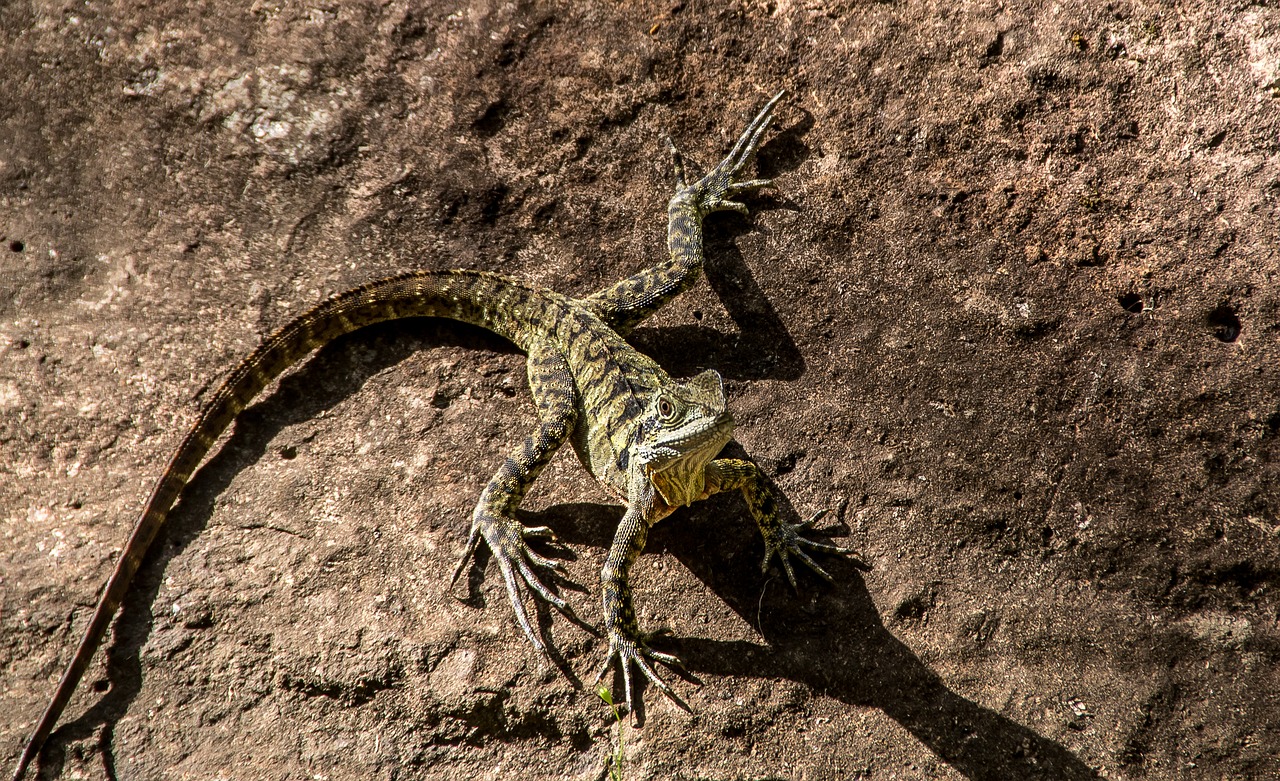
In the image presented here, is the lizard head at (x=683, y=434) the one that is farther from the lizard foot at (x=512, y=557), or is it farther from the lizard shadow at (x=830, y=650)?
the lizard foot at (x=512, y=557)

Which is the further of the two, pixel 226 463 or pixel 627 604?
pixel 226 463

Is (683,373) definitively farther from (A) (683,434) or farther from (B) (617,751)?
(B) (617,751)

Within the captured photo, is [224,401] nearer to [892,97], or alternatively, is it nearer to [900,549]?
[900,549]

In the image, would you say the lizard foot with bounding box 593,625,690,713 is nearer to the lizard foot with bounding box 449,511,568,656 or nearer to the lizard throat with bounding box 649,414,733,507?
the lizard foot with bounding box 449,511,568,656

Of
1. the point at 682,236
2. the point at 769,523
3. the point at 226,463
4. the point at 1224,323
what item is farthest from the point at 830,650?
the point at 226,463

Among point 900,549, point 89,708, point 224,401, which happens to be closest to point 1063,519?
point 900,549

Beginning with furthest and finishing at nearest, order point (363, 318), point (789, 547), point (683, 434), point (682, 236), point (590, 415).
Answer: point (682, 236), point (363, 318), point (590, 415), point (789, 547), point (683, 434)

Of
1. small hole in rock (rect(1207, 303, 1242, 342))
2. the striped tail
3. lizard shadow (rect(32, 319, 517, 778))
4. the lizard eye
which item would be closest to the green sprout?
lizard shadow (rect(32, 319, 517, 778))
